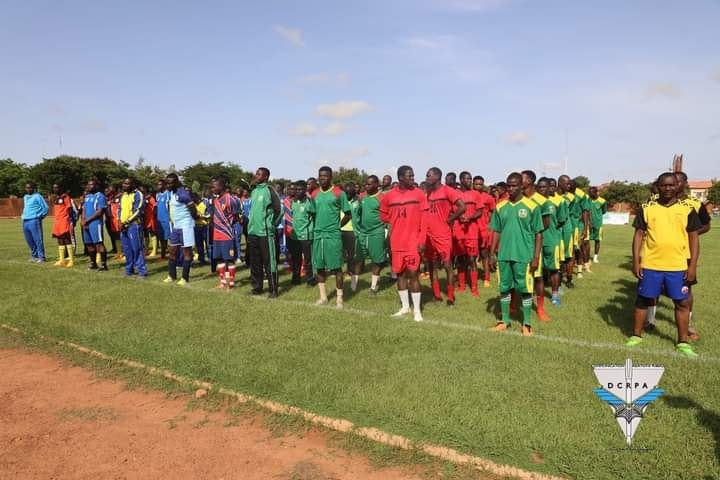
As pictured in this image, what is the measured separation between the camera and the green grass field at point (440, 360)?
3.38 m

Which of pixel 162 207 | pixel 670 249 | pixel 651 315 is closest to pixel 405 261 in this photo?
pixel 670 249

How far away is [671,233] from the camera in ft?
17.3

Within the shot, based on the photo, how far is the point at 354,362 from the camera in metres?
4.95

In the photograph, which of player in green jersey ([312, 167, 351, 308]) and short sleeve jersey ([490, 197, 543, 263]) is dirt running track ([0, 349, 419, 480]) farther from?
player in green jersey ([312, 167, 351, 308])

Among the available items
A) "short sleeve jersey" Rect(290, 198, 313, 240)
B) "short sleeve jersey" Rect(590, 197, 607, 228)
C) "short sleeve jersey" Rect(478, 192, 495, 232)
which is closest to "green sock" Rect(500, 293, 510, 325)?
"short sleeve jersey" Rect(478, 192, 495, 232)

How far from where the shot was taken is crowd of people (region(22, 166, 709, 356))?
5.44 metres

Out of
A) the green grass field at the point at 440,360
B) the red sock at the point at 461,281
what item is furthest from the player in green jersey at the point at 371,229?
the red sock at the point at 461,281

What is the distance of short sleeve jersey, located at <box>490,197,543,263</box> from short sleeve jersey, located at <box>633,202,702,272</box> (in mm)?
1302

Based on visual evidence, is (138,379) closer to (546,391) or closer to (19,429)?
(19,429)

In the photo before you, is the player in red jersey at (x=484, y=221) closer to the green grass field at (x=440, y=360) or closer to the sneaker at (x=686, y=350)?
the green grass field at (x=440, y=360)

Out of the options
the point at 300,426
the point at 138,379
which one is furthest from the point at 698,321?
the point at 138,379

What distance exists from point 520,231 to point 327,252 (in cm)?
331

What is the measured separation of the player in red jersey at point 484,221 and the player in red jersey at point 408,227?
3020 millimetres

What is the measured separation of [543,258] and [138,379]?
615cm
